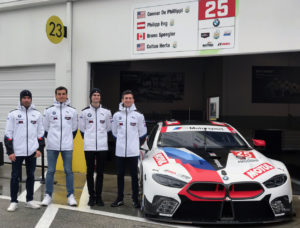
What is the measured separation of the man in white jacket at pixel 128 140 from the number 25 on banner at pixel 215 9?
3.06 meters

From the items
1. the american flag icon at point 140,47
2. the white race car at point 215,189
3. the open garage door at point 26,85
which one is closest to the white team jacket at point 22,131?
the white race car at point 215,189

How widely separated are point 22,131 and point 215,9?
4.68 m

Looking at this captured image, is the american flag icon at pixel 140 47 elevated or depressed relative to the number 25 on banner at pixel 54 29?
depressed

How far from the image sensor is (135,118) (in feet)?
17.8

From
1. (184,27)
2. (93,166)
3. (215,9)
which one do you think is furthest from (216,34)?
(93,166)

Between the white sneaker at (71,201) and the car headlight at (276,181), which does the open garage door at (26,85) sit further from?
the car headlight at (276,181)

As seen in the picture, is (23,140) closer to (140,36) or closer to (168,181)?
(168,181)

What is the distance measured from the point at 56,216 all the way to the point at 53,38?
5039mm

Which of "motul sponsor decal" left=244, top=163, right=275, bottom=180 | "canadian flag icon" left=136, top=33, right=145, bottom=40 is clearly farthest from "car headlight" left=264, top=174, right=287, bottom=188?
"canadian flag icon" left=136, top=33, right=145, bottom=40

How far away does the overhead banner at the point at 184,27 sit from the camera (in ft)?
23.6

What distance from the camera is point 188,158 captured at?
4.96m

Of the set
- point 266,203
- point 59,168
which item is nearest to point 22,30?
point 59,168

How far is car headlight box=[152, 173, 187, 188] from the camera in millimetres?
4352

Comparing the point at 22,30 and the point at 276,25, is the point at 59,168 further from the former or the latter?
the point at 276,25
